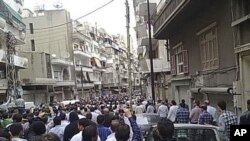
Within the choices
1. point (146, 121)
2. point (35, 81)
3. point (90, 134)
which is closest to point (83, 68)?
point (35, 81)

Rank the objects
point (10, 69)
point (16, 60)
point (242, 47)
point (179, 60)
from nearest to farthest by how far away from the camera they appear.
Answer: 1. point (242, 47)
2. point (179, 60)
3. point (10, 69)
4. point (16, 60)

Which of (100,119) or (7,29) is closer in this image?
(100,119)

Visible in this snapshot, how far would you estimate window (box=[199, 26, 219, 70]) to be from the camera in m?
17.4

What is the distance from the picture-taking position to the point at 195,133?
8031 millimetres

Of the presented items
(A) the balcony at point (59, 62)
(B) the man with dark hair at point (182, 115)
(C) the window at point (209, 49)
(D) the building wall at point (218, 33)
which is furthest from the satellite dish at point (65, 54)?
(B) the man with dark hair at point (182, 115)

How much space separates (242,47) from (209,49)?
5574 millimetres

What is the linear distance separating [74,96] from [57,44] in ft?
23.7

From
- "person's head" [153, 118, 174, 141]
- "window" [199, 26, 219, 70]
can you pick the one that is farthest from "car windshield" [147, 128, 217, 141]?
"window" [199, 26, 219, 70]

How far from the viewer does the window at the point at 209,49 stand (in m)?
17.4

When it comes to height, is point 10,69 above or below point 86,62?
below

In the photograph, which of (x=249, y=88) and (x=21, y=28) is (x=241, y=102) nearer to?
(x=249, y=88)

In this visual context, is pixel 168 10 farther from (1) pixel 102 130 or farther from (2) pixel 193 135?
(2) pixel 193 135

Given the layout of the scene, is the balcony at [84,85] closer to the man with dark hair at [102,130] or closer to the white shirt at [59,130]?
the white shirt at [59,130]

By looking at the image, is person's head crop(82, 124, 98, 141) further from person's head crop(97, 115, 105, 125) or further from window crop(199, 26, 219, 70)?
window crop(199, 26, 219, 70)
